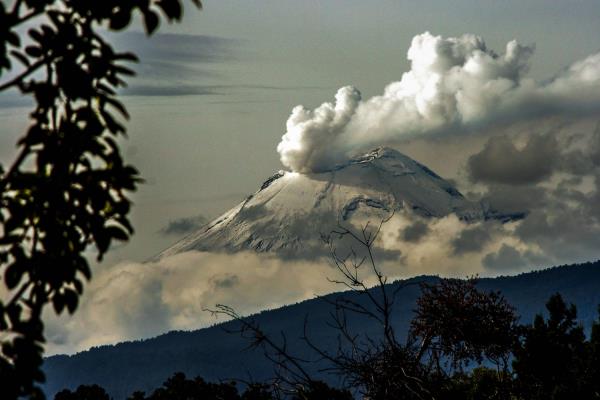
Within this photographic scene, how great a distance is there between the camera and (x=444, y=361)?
17.5 m

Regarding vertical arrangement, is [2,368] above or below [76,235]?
below

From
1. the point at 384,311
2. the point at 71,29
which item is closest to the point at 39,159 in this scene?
the point at 71,29

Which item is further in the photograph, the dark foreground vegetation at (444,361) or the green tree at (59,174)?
the dark foreground vegetation at (444,361)

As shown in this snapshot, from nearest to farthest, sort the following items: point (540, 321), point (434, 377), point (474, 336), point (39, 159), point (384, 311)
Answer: point (39, 159) < point (384, 311) < point (434, 377) < point (474, 336) < point (540, 321)

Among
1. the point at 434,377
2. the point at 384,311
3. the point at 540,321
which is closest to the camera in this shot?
the point at 384,311

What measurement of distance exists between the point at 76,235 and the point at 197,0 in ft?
4.60

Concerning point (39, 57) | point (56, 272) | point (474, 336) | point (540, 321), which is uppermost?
point (540, 321)

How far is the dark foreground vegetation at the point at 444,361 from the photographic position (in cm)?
948

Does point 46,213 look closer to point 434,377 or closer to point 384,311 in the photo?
point 384,311

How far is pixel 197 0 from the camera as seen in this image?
5.97 metres

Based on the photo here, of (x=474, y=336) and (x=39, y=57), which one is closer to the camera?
(x=39, y=57)

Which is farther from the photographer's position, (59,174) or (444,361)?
(444,361)

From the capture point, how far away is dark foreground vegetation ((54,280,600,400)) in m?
9.48

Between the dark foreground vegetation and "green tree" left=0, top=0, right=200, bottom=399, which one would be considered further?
the dark foreground vegetation
